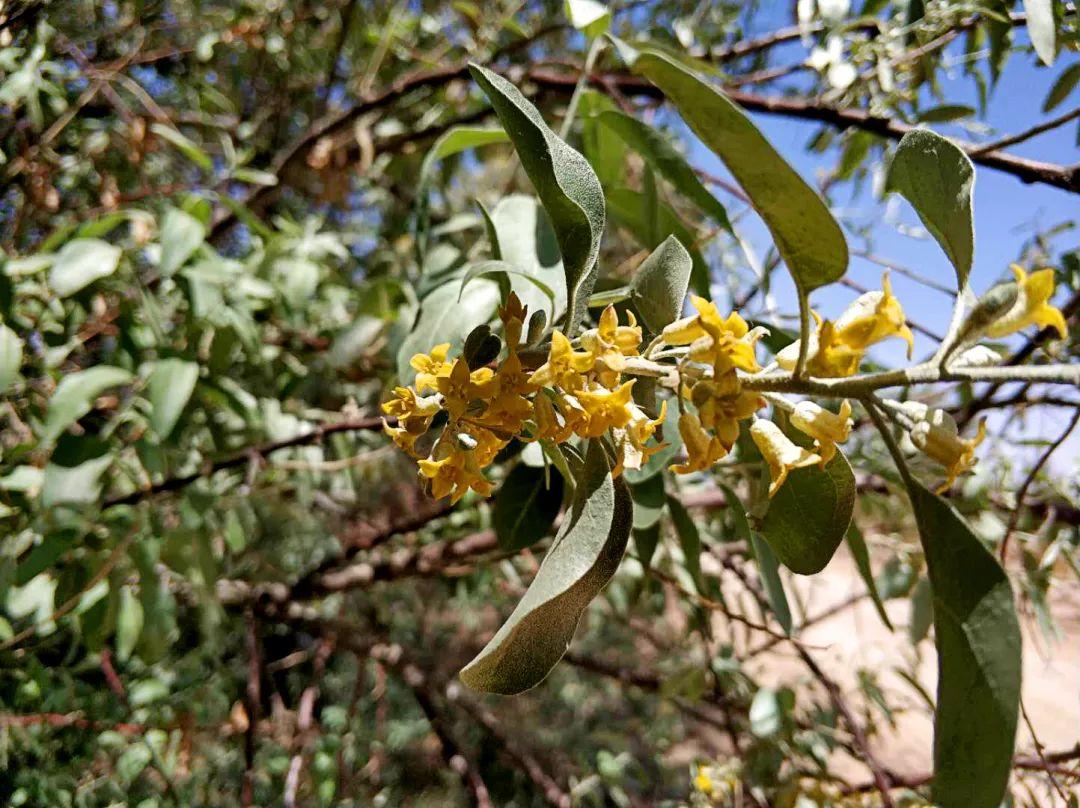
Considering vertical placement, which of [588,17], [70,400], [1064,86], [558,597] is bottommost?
[70,400]

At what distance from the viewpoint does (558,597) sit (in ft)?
1.27

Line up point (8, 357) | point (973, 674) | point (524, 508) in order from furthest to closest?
point (8, 357) < point (524, 508) < point (973, 674)

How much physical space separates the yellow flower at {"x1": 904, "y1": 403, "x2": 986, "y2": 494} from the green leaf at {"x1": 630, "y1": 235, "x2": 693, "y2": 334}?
18 cm

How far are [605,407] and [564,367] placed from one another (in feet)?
0.13

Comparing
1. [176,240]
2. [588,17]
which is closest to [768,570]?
[588,17]

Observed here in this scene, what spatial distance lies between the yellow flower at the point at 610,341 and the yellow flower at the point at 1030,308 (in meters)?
0.22

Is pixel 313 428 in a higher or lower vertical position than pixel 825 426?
lower

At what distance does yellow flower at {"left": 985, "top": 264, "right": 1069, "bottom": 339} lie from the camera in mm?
377

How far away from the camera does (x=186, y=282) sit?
105cm

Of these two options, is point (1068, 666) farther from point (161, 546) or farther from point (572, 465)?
point (161, 546)

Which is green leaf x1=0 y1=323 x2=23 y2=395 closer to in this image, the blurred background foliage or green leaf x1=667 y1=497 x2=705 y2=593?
the blurred background foliage

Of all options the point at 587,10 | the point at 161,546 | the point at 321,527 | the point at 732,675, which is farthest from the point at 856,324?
the point at 321,527

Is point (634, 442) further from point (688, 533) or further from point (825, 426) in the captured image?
point (688, 533)

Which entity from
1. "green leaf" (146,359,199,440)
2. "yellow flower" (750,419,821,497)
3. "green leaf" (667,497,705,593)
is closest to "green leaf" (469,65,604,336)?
"yellow flower" (750,419,821,497)
